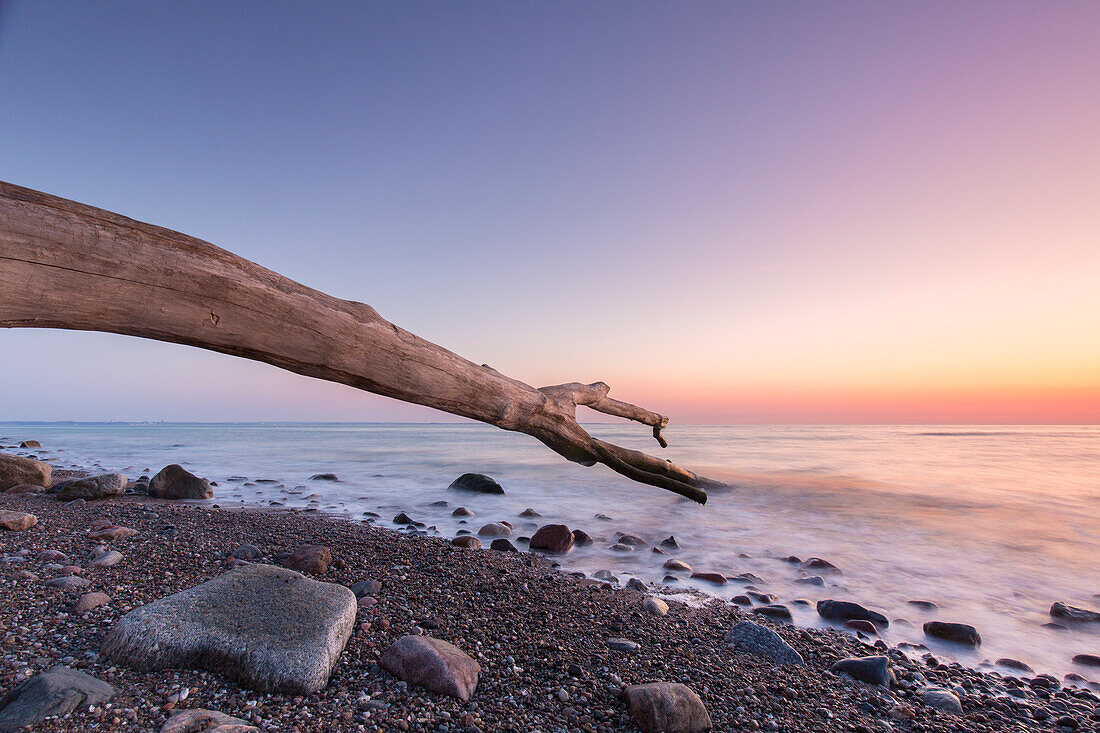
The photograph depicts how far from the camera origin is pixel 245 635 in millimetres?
2217

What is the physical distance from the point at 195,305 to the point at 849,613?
16.4ft

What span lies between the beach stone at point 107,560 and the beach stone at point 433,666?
227 centimetres

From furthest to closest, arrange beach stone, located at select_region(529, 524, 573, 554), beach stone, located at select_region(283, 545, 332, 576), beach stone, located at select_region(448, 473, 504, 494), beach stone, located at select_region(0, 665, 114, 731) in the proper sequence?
beach stone, located at select_region(448, 473, 504, 494), beach stone, located at select_region(529, 524, 573, 554), beach stone, located at select_region(283, 545, 332, 576), beach stone, located at select_region(0, 665, 114, 731)

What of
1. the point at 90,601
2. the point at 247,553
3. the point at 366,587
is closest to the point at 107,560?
the point at 247,553

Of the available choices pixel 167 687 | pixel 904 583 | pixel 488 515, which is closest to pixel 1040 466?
pixel 904 583

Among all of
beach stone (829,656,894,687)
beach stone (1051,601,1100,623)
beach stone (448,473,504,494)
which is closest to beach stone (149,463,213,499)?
beach stone (448,473,504,494)

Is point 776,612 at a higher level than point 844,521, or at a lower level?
higher

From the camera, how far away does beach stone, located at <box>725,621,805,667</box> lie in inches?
117

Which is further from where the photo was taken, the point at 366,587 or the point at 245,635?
the point at 366,587

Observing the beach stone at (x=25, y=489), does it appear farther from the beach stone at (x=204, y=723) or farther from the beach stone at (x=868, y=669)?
the beach stone at (x=868, y=669)

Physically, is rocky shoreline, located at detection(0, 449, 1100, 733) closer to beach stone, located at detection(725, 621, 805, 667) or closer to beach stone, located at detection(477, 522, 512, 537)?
beach stone, located at detection(725, 621, 805, 667)

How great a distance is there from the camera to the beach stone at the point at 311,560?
3.70 meters

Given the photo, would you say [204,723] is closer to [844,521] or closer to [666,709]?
[666,709]

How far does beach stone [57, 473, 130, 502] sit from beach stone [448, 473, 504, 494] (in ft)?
18.9
